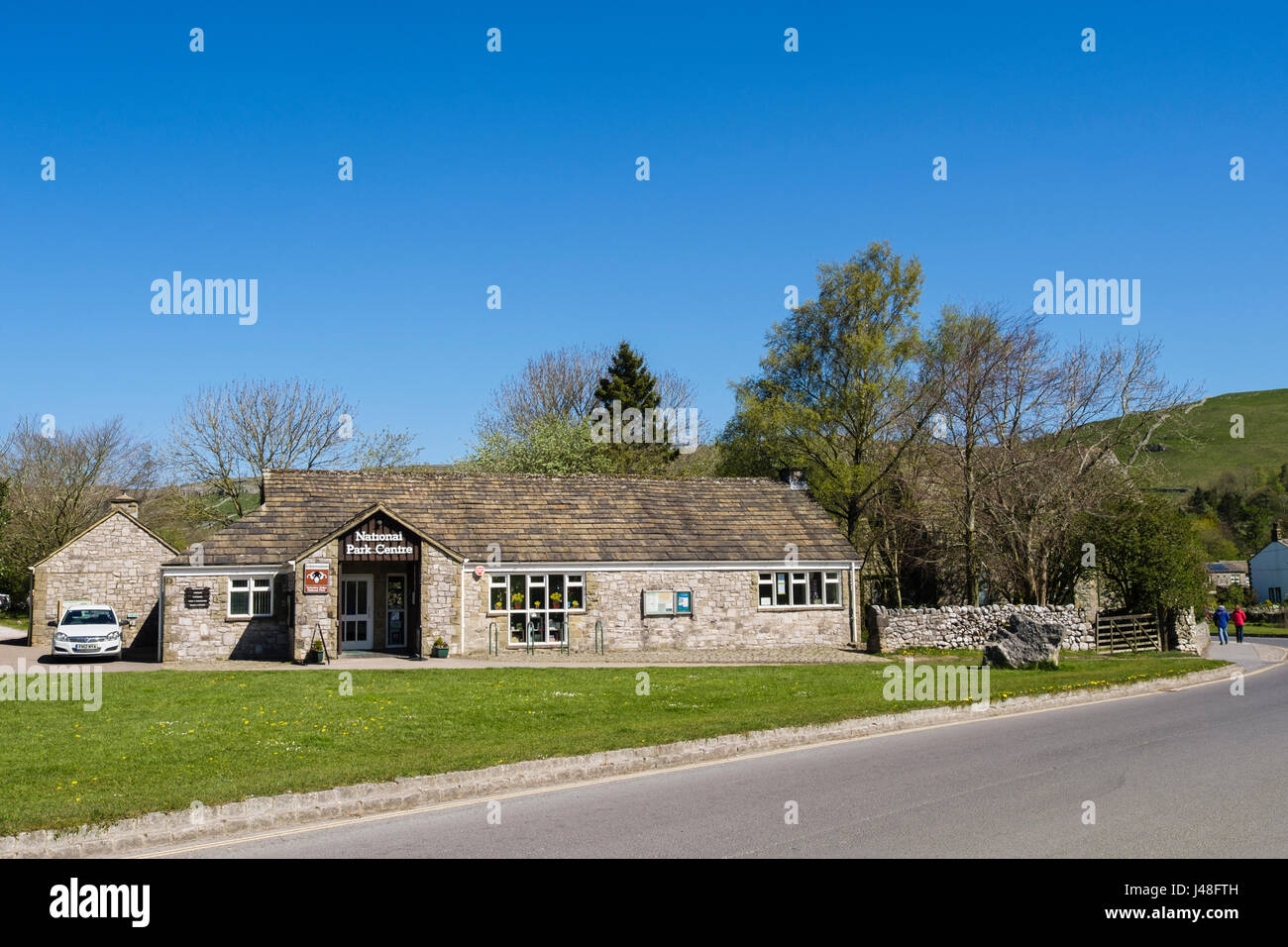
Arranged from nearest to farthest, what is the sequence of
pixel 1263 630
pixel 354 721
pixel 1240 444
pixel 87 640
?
pixel 354 721 < pixel 87 640 < pixel 1263 630 < pixel 1240 444

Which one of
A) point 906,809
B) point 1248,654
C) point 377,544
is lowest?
point 1248,654

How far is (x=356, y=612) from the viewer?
97.6 ft

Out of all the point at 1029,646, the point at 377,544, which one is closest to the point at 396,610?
the point at 377,544

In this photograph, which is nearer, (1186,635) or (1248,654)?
(1248,654)

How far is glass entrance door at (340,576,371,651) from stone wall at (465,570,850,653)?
3031 mm

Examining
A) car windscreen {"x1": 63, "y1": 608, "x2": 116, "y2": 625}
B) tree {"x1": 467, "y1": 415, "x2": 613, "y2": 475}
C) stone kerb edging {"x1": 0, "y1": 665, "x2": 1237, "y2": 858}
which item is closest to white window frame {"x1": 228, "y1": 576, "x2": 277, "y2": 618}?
car windscreen {"x1": 63, "y1": 608, "x2": 116, "y2": 625}

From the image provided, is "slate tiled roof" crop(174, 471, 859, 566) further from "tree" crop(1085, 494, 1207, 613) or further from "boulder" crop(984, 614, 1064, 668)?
"boulder" crop(984, 614, 1064, 668)

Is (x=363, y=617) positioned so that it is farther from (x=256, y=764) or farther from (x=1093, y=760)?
(x=1093, y=760)

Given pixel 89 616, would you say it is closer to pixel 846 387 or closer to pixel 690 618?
pixel 690 618

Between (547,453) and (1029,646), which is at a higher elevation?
(547,453)

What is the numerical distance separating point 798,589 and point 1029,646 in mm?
10148

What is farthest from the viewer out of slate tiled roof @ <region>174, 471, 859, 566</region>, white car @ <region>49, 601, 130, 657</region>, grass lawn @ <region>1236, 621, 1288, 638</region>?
grass lawn @ <region>1236, 621, 1288, 638</region>

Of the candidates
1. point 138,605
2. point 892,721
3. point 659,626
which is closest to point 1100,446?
point 659,626

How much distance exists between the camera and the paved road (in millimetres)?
8234
